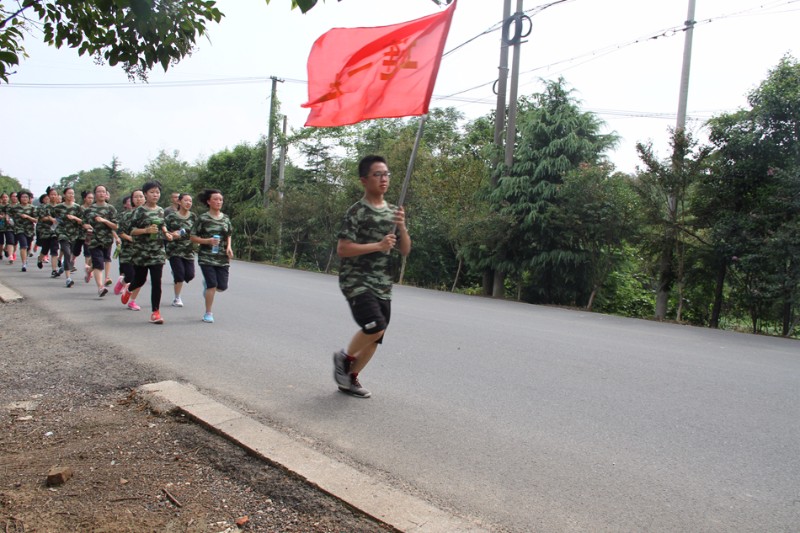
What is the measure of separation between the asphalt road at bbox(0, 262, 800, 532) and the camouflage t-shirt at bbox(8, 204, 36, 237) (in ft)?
27.2

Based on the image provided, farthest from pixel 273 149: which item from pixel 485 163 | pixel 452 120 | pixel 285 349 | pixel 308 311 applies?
pixel 285 349

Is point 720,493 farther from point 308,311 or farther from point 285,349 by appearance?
point 308,311

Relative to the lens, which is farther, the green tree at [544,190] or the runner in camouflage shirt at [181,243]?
the green tree at [544,190]

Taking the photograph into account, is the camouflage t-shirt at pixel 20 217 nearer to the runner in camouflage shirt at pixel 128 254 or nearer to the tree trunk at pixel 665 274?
the runner in camouflage shirt at pixel 128 254

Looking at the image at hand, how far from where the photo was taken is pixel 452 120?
3784cm

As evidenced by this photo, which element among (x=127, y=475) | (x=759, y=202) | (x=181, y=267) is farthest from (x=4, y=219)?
(x=759, y=202)

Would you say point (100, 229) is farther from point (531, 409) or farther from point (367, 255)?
point (531, 409)

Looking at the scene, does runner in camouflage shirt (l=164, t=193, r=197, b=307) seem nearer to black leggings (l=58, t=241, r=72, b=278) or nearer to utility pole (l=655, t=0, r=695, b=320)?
black leggings (l=58, t=241, r=72, b=278)

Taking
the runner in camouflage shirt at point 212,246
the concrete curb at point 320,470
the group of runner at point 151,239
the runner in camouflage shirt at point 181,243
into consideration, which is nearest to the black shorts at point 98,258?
the group of runner at point 151,239

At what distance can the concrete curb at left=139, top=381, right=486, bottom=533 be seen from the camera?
8.93ft

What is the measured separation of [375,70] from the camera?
15.9ft

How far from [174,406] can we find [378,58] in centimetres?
299

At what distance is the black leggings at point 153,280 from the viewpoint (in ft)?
26.0

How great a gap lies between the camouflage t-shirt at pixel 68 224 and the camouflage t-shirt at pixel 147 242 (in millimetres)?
4823
